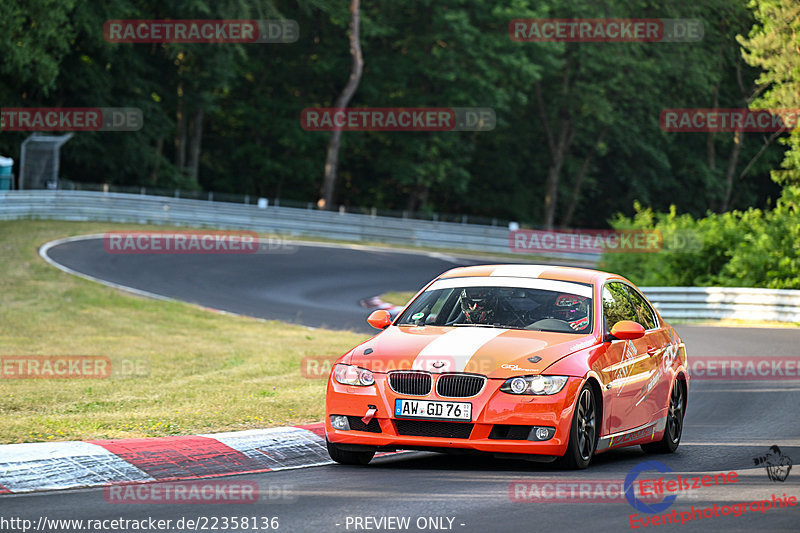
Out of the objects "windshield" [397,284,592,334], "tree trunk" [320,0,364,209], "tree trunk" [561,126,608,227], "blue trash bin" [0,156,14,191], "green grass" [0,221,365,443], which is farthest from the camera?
"tree trunk" [561,126,608,227]

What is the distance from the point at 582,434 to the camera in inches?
336

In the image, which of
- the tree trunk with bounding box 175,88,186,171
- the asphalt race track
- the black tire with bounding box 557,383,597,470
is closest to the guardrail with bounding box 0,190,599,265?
the tree trunk with bounding box 175,88,186,171

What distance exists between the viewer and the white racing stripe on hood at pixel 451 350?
8.32 meters

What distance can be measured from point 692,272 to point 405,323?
23.1 metres

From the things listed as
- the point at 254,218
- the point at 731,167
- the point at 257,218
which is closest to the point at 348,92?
the point at 257,218

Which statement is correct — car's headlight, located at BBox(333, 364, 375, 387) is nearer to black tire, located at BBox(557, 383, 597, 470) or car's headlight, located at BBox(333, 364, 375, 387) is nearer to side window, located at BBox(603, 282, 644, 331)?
black tire, located at BBox(557, 383, 597, 470)

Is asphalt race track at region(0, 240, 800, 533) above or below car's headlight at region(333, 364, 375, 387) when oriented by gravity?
below

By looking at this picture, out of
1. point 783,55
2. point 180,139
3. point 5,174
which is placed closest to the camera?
point 783,55

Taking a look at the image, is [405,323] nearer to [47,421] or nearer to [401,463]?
[401,463]

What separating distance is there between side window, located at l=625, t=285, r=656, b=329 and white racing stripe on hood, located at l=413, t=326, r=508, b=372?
1.90 m

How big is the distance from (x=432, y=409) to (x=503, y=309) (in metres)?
1.46

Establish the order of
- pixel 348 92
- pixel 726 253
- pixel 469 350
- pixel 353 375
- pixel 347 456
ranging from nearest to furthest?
pixel 469 350, pixel 353 375, pixel 347 456, pixel 726 253, pixel 348 92

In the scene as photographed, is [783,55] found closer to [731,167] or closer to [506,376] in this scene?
[506,376]

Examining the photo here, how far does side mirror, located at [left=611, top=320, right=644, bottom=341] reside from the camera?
29.8 ft
